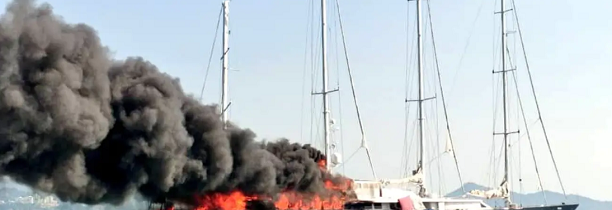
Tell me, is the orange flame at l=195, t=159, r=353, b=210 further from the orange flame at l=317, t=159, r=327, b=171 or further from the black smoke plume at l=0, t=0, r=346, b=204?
the black smoke plume at l=0, t=0, r=346, b=204

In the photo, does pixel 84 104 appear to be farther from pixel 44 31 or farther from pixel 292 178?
pixel 292 178

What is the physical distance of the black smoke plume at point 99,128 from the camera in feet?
120

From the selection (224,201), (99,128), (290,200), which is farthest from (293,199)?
(99,128)

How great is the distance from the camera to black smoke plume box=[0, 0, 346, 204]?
A: 120 feet

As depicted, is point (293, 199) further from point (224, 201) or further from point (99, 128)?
point (99, 128)

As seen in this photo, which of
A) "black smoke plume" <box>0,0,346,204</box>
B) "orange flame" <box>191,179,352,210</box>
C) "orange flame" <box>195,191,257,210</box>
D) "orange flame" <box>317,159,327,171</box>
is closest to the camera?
"black smoke plume" <box>0,0,346,204</box>

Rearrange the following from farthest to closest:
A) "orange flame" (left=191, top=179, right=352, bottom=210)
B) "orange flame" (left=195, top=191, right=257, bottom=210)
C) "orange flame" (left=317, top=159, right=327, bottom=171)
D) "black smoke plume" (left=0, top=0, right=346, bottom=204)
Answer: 1. "orange flame" (left=317, top=159, right=327, bottom=171)
2. "orange flame" (left=191, top=179, right=352, bottom=210)
3. "orange flame" (left=195, top=191, right=257, bottom=210)
4. "black smoke plume" (left=0, top=0, right=346, bottom=204)

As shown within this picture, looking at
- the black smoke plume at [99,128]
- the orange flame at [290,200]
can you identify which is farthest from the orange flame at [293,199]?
the black smoke plume at [99,128]

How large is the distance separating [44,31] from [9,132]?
16.9 feet

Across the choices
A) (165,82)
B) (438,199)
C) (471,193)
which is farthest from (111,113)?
(471,193)

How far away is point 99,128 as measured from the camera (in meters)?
38.7

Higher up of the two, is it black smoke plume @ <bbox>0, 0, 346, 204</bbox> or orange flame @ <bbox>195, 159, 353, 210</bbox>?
black smoke plume @ <bbox>0, 0, 346, 204</bbox>

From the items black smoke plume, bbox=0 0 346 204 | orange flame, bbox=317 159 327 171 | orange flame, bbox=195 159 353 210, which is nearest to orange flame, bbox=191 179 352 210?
orange flame, bbox=195 159 353 210

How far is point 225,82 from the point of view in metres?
57.3
